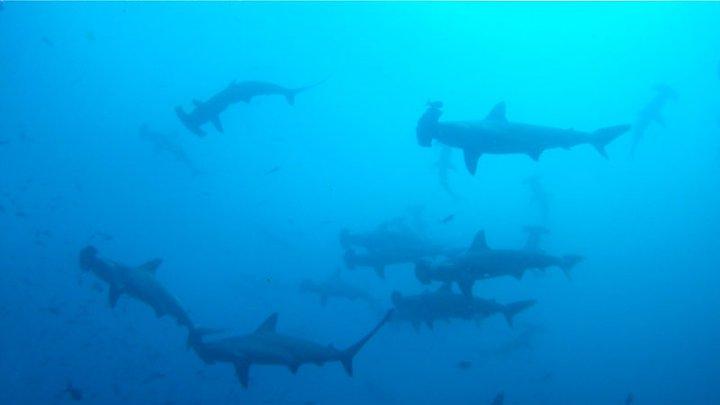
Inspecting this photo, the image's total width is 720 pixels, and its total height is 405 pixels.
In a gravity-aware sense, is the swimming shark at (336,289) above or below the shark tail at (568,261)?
below

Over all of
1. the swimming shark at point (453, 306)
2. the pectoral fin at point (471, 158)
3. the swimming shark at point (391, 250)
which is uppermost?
the pectoral fin at point (471, 158)

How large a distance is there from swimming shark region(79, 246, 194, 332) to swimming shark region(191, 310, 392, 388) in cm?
74

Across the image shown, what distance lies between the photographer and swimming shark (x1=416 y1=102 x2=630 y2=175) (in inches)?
270

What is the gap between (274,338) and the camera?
302 inches

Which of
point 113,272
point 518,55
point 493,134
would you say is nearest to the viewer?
point 493,134

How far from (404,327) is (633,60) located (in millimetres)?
86741

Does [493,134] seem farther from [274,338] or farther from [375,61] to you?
[375,61]

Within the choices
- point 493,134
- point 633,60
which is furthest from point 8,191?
point 633,60

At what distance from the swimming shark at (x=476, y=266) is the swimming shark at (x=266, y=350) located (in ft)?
3.75

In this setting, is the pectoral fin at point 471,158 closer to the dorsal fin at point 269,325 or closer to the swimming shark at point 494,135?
the swimming shark at point 494,135

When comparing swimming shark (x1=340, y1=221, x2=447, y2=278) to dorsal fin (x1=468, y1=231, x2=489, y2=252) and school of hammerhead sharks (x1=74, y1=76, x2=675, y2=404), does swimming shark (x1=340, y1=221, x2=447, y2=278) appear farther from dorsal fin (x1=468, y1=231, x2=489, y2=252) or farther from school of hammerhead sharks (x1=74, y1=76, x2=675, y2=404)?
dorsal fin (x1=468, y1=231, x2=489, y2=252)

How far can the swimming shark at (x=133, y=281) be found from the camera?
8.34m

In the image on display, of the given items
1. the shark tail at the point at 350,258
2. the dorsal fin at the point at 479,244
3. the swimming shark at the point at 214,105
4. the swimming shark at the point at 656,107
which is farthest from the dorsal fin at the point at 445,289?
the swimming shark at the point at 656,107

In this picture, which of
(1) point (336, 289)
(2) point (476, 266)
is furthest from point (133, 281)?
(1) point (336, 289)
